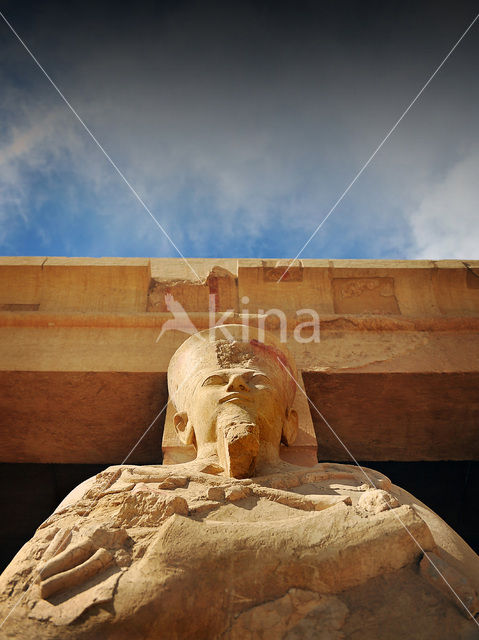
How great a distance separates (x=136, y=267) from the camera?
13.7 feet

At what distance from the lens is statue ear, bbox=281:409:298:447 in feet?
8.78

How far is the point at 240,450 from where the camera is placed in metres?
2.04

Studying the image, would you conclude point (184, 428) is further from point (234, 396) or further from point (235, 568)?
point (235, 568)

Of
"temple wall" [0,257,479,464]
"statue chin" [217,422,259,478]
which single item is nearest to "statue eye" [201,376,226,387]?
"statue chin" [217,422,259,478]

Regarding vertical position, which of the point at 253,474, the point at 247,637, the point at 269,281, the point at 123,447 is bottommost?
the point at 247,637

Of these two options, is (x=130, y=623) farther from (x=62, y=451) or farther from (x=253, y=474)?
(x=62, y=451)

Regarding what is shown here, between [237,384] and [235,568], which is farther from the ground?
[237,384]

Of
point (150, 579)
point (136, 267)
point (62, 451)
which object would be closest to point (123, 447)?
point (62, 451)

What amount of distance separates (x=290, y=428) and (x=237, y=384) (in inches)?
19.9

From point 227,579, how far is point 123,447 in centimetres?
239

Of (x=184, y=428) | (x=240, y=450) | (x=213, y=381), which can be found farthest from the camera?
(x=184, y=428)

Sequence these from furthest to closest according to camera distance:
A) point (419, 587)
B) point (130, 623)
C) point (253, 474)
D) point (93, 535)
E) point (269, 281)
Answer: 1. point (269, 281)
2. point (253, 474)
3. point (93, 535)
4. point (419, 587)
5. point (130, 623)

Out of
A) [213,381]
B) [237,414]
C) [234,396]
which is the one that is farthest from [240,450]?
[213,381]

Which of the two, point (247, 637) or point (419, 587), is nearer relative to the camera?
point (247, 637)
